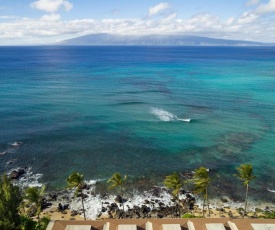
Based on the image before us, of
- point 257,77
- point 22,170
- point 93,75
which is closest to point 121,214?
point 22,170

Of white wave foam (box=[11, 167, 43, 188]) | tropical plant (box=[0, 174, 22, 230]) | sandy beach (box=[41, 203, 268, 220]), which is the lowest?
sandy beach (box=[41, 203, 268, 220])

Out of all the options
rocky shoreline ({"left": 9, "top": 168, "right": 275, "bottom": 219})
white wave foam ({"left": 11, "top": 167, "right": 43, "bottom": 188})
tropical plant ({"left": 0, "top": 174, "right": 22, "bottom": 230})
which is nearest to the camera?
tropical plant ({"left": 0, "top": 174, "right": 22, "bottom": 230})

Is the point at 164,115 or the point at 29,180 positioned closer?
the point at 29,180

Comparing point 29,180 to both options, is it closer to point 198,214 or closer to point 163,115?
point 198,214

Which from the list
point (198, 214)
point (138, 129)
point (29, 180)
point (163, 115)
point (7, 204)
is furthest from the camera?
point (163, 115)

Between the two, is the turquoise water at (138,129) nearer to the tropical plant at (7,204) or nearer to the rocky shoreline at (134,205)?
the rocky shoreline at (134,205)

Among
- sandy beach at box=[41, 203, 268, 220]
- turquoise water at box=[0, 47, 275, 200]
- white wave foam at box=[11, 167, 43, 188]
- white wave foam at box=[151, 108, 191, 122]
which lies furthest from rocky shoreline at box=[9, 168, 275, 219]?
white wave foam at box=[151, 108, 191, 122]

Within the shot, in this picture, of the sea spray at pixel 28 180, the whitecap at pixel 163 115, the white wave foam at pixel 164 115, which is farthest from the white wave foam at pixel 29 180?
the whitecap at pixel 163 115

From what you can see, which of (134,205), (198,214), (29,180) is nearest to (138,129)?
(134,205)

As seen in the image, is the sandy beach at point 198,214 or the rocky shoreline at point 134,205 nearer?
the sandy beach at point 198,214

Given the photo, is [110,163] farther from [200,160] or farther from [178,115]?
[178,115]

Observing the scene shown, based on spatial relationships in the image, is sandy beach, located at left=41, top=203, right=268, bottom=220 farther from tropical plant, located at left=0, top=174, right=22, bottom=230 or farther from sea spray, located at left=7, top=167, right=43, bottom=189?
tropical plant, located at left=0, top=174, right=22, bottom=230
